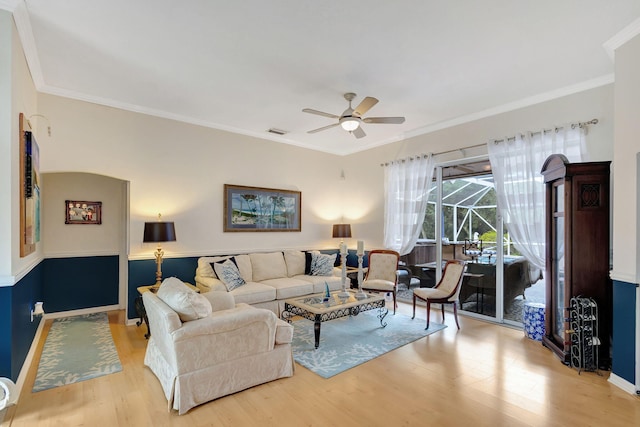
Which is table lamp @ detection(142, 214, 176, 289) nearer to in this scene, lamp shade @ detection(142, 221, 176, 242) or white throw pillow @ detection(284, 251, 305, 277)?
lamp shade @ detection(142, 221, 176, 242)

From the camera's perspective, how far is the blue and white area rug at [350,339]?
3400 mm

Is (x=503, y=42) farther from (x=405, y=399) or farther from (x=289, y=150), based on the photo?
(x=289, y=150)

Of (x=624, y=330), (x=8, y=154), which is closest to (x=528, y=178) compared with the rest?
(x=624, y=330)

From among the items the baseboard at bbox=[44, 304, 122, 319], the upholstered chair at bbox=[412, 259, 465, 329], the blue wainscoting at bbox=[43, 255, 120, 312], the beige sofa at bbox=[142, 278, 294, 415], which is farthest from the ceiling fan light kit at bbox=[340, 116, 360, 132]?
the baseboard at bbox=[44, 304, 122, 319]

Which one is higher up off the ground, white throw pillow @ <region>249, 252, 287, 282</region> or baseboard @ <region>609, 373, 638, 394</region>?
white throw pillow @ <region>249, 252, 287, 282</region>

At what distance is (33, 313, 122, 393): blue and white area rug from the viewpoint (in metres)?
3.07

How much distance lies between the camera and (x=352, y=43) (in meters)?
3.02

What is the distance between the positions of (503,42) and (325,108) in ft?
7.53

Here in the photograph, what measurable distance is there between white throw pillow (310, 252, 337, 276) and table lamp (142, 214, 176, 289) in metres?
2.40

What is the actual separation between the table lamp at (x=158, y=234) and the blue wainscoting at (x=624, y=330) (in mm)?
5074

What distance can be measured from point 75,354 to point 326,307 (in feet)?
9.18

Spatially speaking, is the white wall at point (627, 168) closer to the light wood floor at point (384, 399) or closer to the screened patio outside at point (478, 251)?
the light wood floor at point (384, 399)

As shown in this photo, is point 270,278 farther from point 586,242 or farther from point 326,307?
point 586,242

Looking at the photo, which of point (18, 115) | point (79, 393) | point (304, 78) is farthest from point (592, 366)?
point (18, 115)
